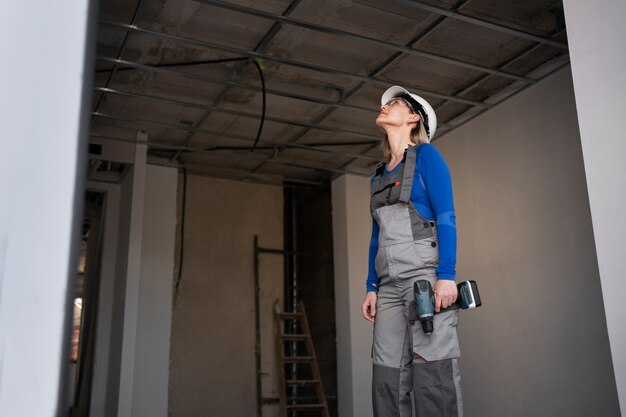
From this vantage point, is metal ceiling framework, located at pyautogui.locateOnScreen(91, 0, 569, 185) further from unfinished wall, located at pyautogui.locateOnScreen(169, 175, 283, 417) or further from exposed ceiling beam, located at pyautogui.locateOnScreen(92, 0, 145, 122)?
unfinished wall, located at pyautogui.locateOnScreen(169, 175, 283, 417)

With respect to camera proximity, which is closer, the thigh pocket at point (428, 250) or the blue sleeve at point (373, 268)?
the thigh pocket at point (428, 250)

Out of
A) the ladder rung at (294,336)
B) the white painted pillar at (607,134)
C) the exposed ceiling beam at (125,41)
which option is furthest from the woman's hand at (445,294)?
the ladder rung at (294,336)

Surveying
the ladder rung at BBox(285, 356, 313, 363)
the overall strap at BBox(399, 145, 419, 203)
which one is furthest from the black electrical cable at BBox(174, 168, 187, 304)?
the overall strap at BBox(399, 145, 419, 203)

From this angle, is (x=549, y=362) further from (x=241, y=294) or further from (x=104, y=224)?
(x=104, y=224)

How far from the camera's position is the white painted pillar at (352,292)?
5.57 m

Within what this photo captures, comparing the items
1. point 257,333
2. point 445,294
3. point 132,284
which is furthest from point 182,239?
point 445,294

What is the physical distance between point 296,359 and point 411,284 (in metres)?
4.47

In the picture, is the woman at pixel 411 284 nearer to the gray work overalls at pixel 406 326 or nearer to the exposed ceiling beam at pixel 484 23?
the gray work overalls at pixel 406 326

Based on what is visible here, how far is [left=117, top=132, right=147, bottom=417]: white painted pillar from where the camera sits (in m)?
4.77

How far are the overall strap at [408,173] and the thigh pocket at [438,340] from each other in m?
0.44

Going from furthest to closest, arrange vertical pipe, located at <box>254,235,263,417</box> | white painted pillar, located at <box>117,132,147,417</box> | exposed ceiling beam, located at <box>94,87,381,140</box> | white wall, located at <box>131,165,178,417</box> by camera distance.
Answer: vertical pipe, located at <box>254,235,263,417</box> < white wall, located at <box>131,165,178,417</box> < white painted pillar, located at <box>117,132,147,417</box> < exposed ceiling beam, located at <box>94,87,381,140</box>

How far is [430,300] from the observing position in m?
1.92

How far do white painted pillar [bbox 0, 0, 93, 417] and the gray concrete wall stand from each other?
3.80m

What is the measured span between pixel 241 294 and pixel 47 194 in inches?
247
